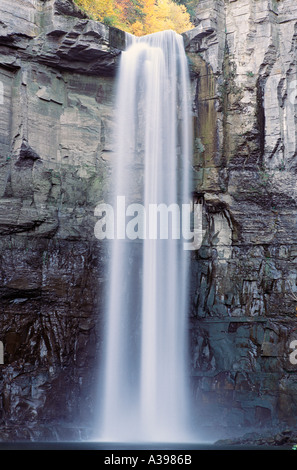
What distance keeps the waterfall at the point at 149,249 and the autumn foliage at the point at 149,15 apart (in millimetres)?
9521

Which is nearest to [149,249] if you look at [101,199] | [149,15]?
[101,199]

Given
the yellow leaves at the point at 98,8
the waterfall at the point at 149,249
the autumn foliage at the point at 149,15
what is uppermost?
the autumn foliage at the point at 149,15

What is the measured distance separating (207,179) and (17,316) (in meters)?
8.75

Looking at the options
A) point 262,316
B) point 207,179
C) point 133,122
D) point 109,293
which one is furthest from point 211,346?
point 133,122

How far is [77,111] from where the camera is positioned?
949 inches

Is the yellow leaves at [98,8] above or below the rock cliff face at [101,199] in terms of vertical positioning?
above

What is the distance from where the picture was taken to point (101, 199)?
24062mm

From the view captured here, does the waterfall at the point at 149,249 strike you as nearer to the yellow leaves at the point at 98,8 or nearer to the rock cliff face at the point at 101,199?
the rock cliff face at the point at 101,199

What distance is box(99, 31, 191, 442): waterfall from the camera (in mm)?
22328
